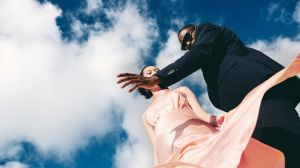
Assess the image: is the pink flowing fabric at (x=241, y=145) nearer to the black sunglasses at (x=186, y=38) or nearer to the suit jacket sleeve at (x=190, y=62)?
the suit jacket sleeve at (x=190, y=62)

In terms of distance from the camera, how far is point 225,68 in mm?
2734

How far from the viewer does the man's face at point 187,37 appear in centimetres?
325

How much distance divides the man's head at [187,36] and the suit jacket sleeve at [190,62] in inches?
15.9

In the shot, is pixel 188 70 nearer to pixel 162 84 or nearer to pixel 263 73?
pixel 162 84

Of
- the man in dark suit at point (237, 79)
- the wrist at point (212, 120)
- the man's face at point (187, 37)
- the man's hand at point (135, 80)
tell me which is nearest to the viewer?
the man in dark suit at point (237, 79)

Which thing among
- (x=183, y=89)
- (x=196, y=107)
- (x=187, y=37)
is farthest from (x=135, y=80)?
(x=183, y=89)

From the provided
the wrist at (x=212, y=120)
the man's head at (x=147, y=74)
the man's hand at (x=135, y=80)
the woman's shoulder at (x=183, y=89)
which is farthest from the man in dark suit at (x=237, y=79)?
the man's head at (x=147, y=74)

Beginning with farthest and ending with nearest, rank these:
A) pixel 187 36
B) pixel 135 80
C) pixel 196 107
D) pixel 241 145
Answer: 1. pixel 196 107
2. pixel 187 36
3. pixel 135 80
4. pixel 241 145

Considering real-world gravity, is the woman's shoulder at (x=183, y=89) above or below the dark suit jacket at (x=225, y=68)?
above

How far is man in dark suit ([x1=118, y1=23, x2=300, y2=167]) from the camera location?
230 centimetres

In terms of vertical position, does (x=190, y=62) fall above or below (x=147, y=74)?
below

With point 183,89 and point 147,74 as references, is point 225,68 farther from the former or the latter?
point 147,74

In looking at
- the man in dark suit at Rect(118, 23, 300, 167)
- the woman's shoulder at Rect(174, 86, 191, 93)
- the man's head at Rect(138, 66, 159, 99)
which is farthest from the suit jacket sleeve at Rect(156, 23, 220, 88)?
the man's head at Rect(138, 66, 159, 99)

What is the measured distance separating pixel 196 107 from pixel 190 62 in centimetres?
245
